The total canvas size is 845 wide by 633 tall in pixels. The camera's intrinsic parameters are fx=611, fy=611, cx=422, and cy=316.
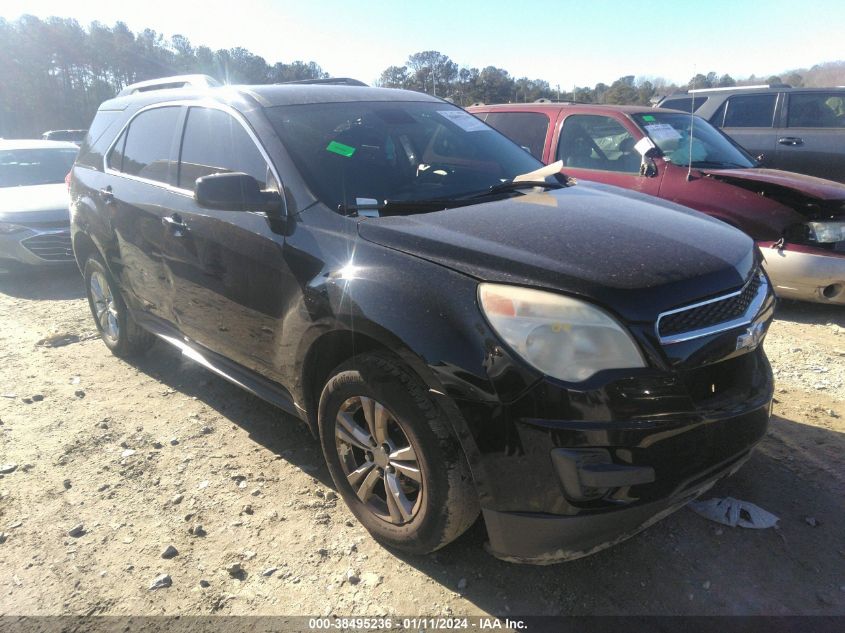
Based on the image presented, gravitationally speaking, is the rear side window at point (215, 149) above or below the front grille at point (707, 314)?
above

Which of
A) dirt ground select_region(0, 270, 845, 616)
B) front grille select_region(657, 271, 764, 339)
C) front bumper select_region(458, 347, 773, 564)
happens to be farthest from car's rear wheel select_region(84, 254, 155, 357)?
front grille select_region(657, 271, 764, 339)

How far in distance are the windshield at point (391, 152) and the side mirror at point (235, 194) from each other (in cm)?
20

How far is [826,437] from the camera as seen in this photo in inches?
124

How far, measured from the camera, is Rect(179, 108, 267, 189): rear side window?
9.76 feet

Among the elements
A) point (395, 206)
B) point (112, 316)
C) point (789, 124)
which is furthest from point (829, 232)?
point (112, 316)

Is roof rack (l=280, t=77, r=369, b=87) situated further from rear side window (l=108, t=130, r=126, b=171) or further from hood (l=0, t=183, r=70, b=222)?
hood (l=0, t=183, r=70, b=222)

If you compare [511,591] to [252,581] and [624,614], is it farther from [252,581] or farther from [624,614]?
[252,581]

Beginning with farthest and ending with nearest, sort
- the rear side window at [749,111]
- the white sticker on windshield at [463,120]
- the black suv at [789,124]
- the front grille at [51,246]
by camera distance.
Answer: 1. the rear side window at [749,111]
2. the black suv at [789,124]
3. the front grille at [51,246]
4. the white sticker on windshield at [463,120]

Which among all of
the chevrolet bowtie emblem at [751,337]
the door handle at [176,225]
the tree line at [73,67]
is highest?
the tree line at [73,67]

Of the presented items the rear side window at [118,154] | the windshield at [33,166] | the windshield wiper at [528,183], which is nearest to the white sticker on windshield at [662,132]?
the windshield wiper at [528,183]

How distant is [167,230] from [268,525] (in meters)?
1.75

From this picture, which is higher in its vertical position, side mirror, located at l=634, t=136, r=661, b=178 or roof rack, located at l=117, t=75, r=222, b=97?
roof rack, located at l=117, t=75, r=222, b=97

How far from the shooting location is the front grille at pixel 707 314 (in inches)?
77.2

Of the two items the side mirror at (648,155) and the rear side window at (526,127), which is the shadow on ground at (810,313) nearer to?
the side mirror at (648,155)
